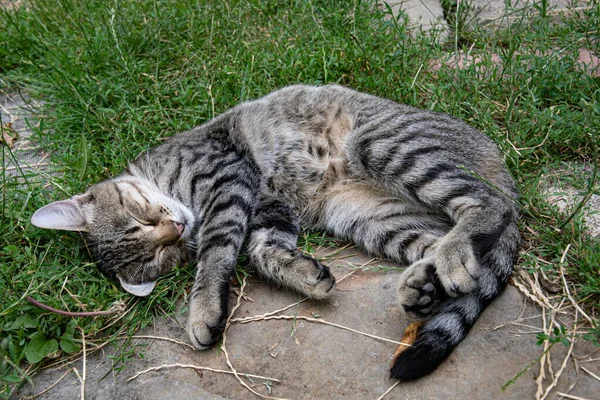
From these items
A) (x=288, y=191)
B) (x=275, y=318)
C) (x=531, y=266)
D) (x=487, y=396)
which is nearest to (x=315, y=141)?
(x=288, y=191)

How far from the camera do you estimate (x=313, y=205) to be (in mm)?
3684

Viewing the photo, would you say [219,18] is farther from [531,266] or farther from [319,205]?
[531,266]

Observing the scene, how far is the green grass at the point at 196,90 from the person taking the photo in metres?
3.11

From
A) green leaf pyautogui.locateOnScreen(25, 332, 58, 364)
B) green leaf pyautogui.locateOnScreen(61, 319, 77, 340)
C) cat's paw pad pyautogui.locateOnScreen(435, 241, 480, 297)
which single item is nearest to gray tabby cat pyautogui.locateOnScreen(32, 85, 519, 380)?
cat's paw pad pyautogui.locateOnScreen(435, 241, 480, 297)

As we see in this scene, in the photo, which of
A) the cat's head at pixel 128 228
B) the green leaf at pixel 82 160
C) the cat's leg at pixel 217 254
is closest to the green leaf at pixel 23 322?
the cat's head at pixel 128 228

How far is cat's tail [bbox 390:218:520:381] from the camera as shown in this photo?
250 centimetres

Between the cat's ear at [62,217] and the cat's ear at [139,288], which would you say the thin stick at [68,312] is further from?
the cat's ear at [62,217]

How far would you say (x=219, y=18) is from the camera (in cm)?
523

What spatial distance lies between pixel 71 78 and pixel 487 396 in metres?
4.03

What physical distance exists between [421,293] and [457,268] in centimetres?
23

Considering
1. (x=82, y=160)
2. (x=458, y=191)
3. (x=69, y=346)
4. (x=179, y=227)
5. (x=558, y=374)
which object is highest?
(x=458, y=191)

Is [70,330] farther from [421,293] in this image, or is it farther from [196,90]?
[196,90]

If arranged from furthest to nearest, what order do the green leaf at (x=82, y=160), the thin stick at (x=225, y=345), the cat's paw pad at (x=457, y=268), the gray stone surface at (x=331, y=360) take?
the green leaf at (x=82, y=160)
the cat's paw pad at (x=457, y=268)
the thin stick at (x=225, y=345)
the gray stone surface at (x=331, y=360)

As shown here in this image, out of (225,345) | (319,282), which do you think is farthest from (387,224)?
(225,345)
